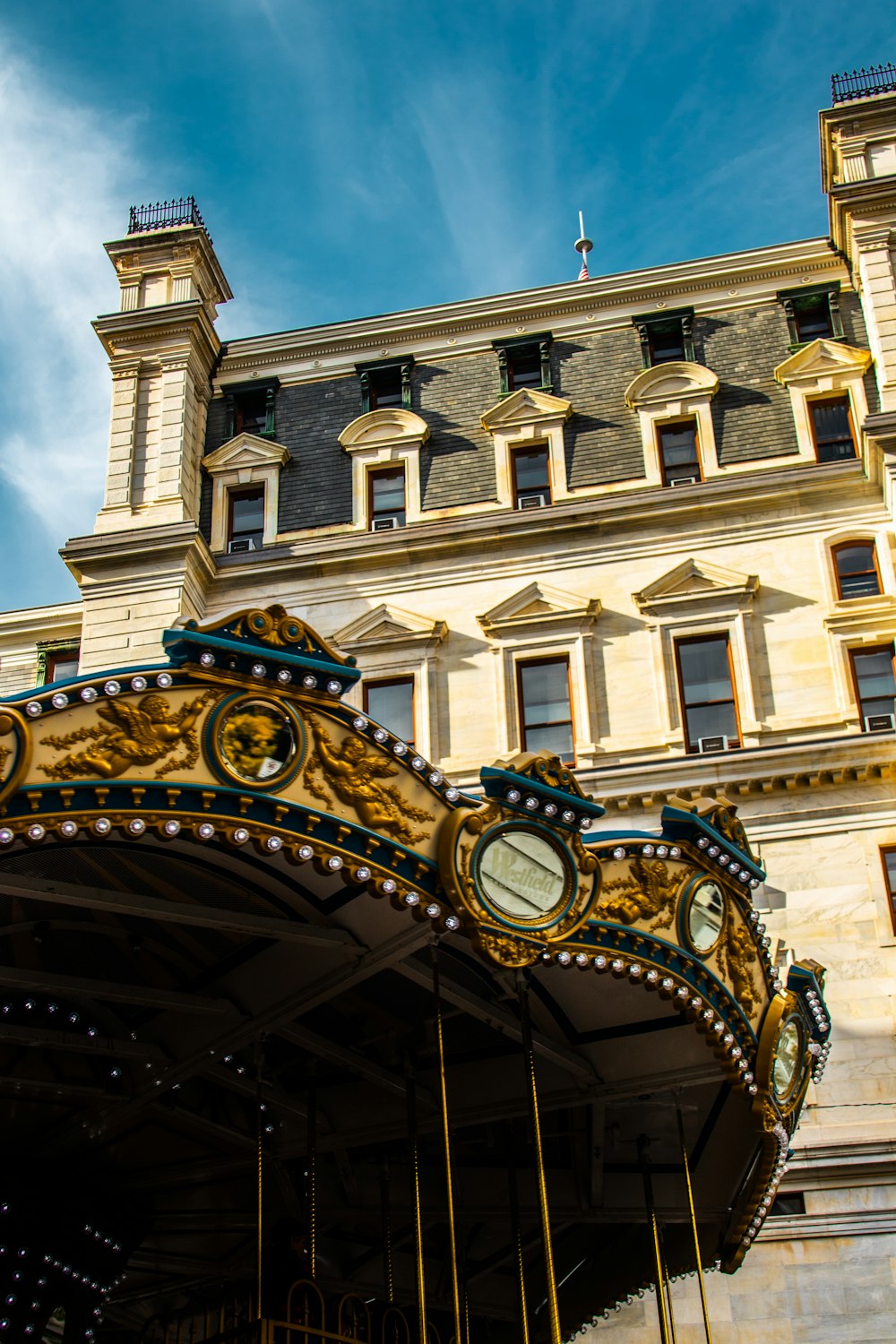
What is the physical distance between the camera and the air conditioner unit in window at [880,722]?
24.0 meters

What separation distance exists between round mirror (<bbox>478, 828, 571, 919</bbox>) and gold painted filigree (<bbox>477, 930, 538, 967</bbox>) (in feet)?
0.75

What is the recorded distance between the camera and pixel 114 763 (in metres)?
12.2

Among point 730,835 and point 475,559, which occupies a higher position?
point 475,559

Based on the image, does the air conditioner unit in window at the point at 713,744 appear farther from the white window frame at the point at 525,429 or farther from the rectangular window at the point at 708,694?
the white window frame at the point at 525,429

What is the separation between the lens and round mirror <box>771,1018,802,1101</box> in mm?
16859

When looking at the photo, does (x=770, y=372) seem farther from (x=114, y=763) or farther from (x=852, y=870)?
(x=114, y=763)

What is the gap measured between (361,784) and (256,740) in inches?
37.7

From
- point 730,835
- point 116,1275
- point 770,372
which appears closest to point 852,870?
point 730,835

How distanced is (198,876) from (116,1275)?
6.52 metres

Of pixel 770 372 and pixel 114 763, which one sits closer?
pixel 114 763

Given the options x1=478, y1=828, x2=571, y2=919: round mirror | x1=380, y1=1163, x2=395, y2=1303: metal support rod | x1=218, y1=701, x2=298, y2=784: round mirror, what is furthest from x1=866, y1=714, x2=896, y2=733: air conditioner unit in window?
x1=218, y1=701, x2=298, y2=784: round mirror

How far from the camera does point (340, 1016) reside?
1658 centimetres

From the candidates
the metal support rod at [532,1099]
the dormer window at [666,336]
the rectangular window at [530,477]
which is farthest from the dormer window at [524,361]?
the metal support rod at [532,1099]

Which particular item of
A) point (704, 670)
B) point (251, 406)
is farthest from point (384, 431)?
point (704, 670)
